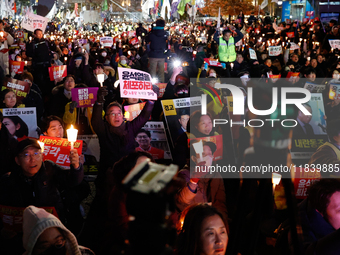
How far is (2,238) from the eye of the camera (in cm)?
312

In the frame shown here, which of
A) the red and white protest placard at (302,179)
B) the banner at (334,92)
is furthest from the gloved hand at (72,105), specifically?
the banner at (334,92)

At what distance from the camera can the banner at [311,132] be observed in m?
5.71

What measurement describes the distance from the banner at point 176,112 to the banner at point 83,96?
1.22 metres

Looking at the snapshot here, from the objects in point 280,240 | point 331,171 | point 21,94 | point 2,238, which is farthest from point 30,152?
point 21,94

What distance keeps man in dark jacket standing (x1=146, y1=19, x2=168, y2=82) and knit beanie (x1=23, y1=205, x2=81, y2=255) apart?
8277 millimetres

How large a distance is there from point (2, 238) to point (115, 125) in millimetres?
1872

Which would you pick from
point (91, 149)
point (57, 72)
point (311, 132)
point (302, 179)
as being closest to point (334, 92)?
point (311, 132)

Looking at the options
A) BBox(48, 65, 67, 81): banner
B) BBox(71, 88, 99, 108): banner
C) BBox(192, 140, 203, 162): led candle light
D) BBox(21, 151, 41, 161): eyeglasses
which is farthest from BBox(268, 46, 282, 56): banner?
BBox(21, 151, 41, 161): eyeglasses

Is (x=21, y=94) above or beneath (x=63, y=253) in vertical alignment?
above

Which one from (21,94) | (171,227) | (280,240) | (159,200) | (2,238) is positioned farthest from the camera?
(21,94)

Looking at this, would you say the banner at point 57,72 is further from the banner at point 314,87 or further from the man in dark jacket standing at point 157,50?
the banner at point 314,87

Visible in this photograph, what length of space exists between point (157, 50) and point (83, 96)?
4635 mm

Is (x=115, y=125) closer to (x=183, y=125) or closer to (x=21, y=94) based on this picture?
(x=183, y=125)

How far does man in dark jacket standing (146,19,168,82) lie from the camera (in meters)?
10.4
